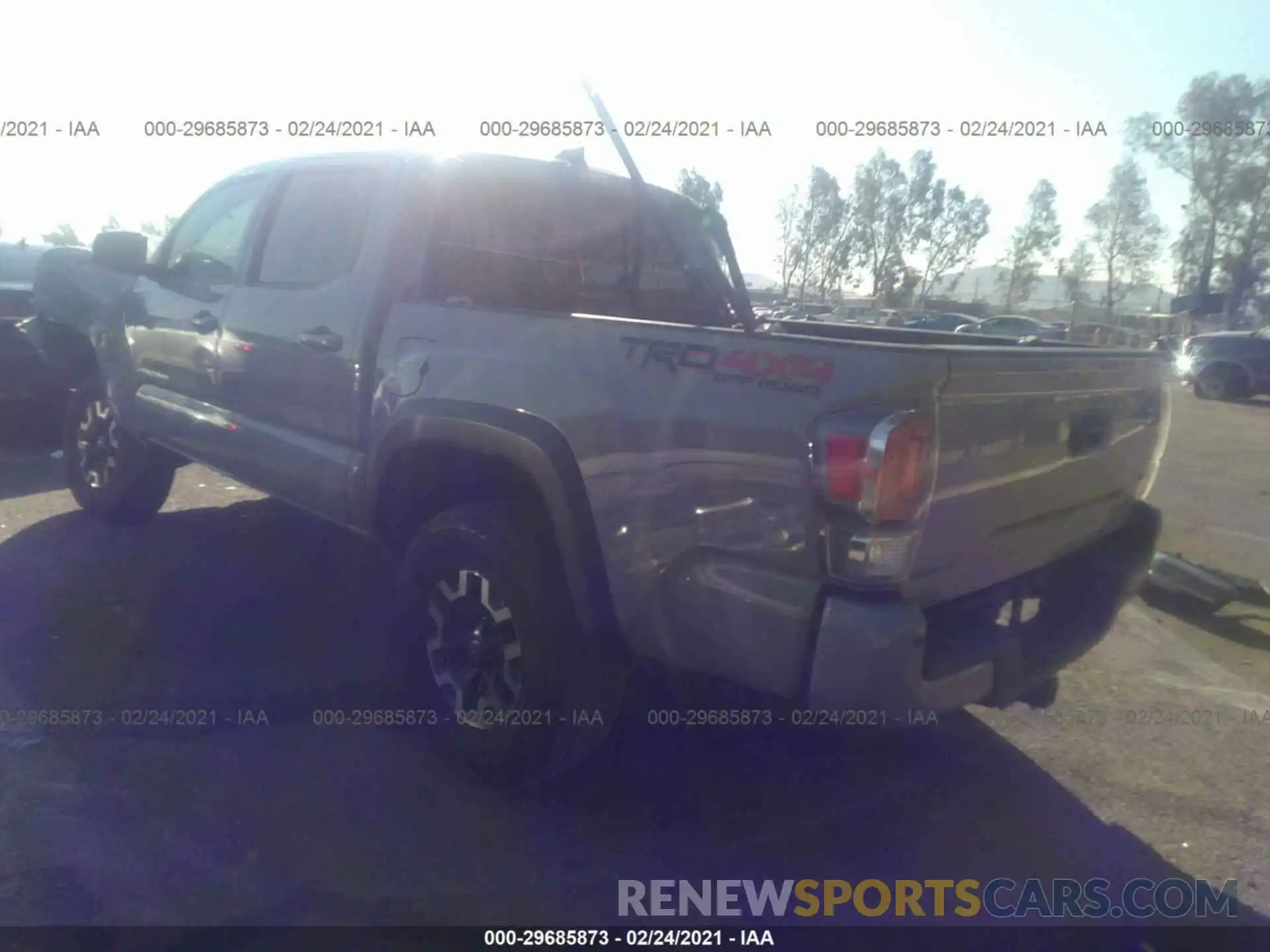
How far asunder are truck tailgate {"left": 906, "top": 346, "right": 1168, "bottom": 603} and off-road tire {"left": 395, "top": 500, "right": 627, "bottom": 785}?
3.49ft

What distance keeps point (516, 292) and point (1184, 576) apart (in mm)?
4018

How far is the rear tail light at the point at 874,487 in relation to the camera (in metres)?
2.60

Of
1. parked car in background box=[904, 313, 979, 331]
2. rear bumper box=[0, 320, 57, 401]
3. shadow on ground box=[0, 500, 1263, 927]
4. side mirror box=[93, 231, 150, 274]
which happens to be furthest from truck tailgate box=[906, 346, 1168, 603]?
parked car in background box=[904, 313, 979, 331]

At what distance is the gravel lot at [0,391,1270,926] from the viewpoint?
10.0 ft

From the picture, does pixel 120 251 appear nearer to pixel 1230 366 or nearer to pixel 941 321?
pixel 941 321

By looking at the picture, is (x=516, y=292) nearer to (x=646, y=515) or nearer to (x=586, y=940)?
(x=646, y=515)

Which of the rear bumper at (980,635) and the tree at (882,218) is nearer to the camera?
the rear bumper at (980,635)

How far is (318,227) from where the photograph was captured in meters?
4.56

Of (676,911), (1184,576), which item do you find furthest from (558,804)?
(1184,576)

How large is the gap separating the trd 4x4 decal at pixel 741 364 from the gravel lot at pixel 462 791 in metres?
1.20

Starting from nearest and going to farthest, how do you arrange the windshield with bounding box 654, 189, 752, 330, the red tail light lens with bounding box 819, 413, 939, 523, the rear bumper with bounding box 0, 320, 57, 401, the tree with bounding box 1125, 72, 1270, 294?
the red tail light lens with bounding box 819, 413, 939, 523 → the windshield with bounding box 654, 189, 752, 330 → the rear bumper with bounding box 0, 320, 57, 401 → the tree with bounding box 1125, 72, 1270, 294

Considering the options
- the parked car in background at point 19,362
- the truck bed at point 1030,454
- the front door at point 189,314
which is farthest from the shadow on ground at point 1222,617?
the parked car in background at point 19,362

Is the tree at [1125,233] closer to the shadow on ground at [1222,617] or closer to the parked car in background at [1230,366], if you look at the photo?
the parked car in background at [1230,366]

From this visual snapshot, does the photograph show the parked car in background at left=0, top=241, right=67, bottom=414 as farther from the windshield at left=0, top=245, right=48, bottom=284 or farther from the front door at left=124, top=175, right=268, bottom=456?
the front door at left=124, top=175, right=268, bottom=456
